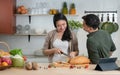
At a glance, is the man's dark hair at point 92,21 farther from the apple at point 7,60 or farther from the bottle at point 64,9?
the bottle at point 64,9

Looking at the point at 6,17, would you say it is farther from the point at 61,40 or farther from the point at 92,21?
the point at 92,21

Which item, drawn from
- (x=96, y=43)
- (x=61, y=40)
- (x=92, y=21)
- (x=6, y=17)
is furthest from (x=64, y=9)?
(x=96, y=43)

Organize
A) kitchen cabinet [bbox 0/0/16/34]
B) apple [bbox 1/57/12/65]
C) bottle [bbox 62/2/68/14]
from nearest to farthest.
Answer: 1. apple [bbox 1/57/12/65]
2. kitchen cabinet [bbox 0/0/16/34]
3. bottle [bbox 62/2/68/14]

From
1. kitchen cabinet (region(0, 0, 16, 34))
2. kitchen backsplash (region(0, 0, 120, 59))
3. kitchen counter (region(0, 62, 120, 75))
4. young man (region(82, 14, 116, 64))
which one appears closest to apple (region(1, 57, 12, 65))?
kitchen counter (region(0, 62, 120, 75))

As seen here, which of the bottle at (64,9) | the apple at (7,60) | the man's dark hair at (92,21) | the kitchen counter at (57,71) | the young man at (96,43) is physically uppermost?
the bottle at (64,9)

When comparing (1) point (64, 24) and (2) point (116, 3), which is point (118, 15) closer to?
(2) point (116, 3)

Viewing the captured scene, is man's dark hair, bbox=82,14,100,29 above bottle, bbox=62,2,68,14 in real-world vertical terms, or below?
below

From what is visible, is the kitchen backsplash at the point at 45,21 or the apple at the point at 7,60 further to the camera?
the kitchen backsplash at the point at 45,21

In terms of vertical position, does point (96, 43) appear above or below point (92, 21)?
below

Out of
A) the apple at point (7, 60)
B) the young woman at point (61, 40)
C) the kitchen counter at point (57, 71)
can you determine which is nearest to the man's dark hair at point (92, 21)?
the young woman at point (61, 40)

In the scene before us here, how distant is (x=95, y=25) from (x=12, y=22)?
2332mm

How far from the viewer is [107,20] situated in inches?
194

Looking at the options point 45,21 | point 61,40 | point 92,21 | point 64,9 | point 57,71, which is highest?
point 64,9

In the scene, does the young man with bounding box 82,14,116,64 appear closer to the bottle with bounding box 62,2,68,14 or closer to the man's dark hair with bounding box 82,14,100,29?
the man's dark hair with bounding box 82,14,100,29
